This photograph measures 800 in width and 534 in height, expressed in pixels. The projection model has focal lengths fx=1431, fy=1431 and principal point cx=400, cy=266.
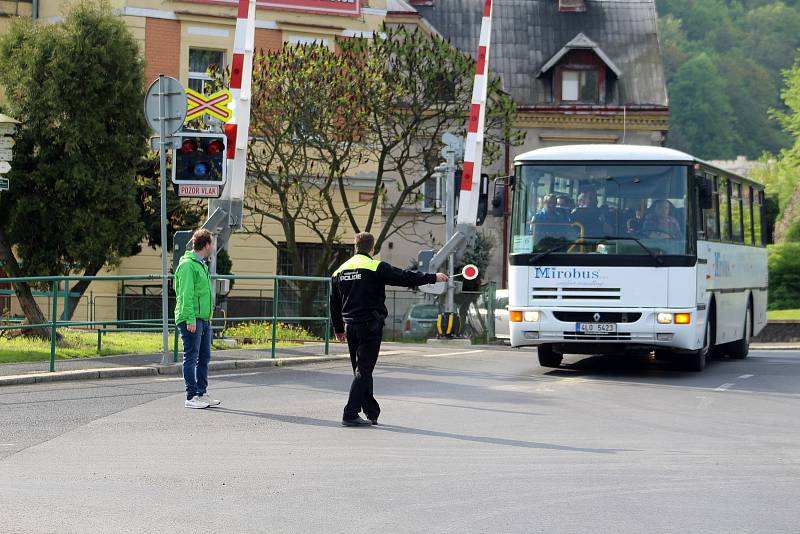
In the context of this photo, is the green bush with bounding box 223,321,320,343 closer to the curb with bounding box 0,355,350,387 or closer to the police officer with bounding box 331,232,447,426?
the curb with bounding box 0,355,350,387

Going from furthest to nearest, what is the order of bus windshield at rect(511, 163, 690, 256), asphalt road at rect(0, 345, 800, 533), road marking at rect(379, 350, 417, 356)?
road marking at rect(379, 350, 417, 356) < bus windshield at rect(511, 163, 690, 256) < asphalt road at rect(0, 345, 800, 533)

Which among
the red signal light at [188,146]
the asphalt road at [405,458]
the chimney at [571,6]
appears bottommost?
the asphalt road at [405,458]

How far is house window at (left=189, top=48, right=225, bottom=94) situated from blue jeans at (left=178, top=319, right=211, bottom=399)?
21564 millimetres

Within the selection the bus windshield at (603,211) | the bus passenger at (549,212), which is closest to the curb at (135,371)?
the bus windshield at (603,211)

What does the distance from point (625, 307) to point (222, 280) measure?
18.0 ft

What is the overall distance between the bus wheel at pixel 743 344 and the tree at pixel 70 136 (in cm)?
994

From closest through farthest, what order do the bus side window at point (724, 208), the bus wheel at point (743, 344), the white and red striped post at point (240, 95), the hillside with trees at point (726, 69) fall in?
the bus side window at point (724, 208)
the white and red striped post at point (240, 95)
the bus wheel at point (743, 344)
the hillside with trees at point (726, 69)

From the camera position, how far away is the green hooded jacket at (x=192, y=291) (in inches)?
531

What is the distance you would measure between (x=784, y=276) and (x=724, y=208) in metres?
24.5

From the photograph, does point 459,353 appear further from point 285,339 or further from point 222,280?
point 222,280

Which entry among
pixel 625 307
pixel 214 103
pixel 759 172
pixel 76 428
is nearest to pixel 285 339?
pixel 214 103

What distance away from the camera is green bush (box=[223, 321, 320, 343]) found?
2075cm

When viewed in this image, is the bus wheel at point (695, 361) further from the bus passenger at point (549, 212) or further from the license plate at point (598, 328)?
the bus passenger at point (549, 212)

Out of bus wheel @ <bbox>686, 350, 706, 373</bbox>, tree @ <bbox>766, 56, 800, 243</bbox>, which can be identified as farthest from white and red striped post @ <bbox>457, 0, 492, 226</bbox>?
tree @ <bbox>766, 56, 800, 243</bbox>
